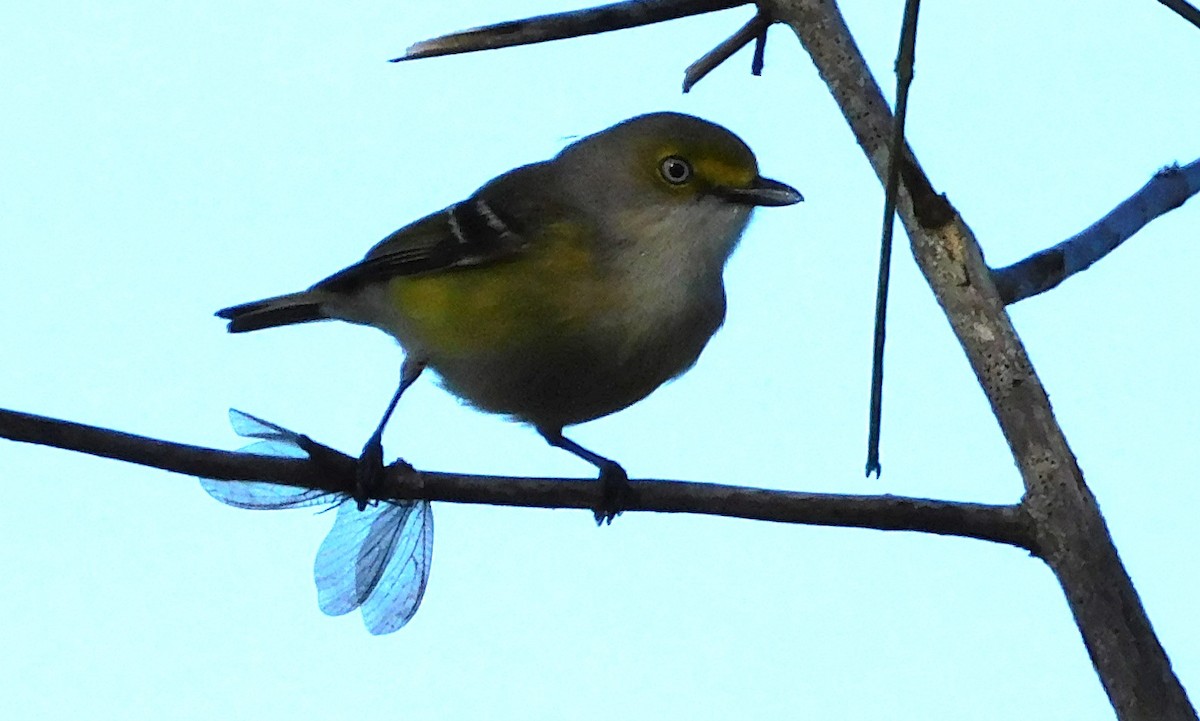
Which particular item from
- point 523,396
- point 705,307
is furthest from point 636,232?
point 523,396

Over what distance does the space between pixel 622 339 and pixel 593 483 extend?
1.48 m

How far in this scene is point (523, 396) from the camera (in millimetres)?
4348

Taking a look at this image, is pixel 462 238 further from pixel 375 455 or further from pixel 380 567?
pixel 380 567

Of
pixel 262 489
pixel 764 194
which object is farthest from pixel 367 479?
pixel 764 194

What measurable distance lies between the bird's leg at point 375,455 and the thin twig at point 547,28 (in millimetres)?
875

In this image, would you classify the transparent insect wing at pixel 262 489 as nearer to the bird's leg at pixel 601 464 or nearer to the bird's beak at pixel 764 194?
the bird's leg at pixel 601 464

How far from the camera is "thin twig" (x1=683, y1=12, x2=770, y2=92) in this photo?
3.66 metres

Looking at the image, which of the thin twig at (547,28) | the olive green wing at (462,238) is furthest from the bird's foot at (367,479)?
the olive green wing at (462,238)

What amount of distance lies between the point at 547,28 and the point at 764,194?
1.84 metres

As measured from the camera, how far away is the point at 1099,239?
296 centimetres

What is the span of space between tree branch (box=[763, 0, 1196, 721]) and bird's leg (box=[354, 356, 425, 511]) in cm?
124

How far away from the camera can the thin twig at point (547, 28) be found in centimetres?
287

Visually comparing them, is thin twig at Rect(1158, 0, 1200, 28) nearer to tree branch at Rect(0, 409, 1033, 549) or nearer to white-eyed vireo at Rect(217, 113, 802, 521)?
tree branch at Rect(0, 409, 1033, 549)

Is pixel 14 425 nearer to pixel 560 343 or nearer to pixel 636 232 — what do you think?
pixel 560 343
